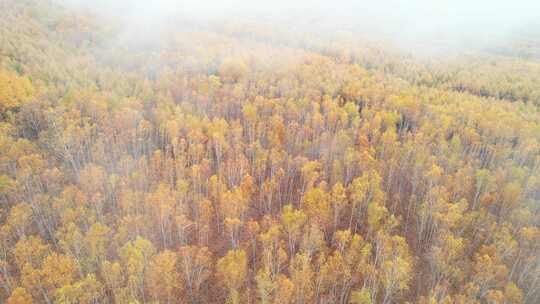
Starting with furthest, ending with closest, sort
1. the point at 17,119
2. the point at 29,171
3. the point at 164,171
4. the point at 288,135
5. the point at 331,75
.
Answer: the point at 331,75 < the point at 288,135 < the point at 17,119 < the point at 164,171 < the point at 29,171

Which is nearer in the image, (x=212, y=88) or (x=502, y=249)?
(x=502, y=249)

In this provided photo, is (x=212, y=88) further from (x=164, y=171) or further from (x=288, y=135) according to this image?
(x=164, y=171)

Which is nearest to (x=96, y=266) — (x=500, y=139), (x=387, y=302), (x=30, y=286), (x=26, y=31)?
(x=30, y=286)

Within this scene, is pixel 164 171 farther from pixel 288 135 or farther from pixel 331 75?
pixel 331 75

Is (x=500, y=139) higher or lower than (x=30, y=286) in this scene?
higher

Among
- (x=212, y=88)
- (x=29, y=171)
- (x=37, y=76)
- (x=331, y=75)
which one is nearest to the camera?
(x=29, y=171)

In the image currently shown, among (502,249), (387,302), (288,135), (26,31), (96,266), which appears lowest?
(387,302)

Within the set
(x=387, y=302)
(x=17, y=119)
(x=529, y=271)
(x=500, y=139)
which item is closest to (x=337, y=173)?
(x=387, y=302)
